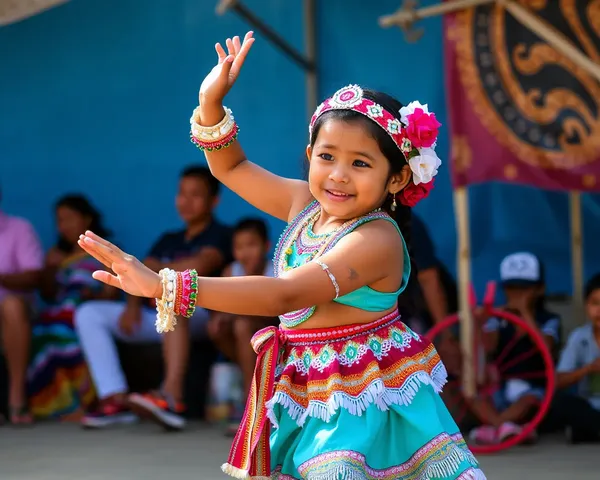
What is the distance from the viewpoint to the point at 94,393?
6.96 metres

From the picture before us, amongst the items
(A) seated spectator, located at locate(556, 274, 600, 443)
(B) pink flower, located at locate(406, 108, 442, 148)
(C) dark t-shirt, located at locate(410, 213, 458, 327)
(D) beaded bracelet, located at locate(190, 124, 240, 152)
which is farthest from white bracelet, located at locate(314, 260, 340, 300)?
(A) seated spectator, located at locate(556, 274, 600, 443)

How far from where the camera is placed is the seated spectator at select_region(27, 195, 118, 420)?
22.9 ft

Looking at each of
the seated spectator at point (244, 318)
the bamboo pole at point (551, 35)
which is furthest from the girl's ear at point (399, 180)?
the seated spectator at point (244, 318)

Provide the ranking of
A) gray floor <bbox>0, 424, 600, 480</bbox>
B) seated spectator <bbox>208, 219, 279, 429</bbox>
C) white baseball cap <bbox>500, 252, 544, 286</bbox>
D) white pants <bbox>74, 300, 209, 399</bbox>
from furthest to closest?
white pants <bbox>74, 300, 209, 399</bbox>
seated spectator <bbox>208, 219, 279, 429</bbox>
white baseball cap <bbox>500, 252, 544, 286</bbox>
gray floor <bbox>0, 424, 600, 480</bbox>

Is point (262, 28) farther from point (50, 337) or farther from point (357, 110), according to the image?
point (357, 110)

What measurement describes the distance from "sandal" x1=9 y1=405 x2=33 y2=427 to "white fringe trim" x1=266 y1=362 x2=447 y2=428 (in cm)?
377

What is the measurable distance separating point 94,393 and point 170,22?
2.28 meters

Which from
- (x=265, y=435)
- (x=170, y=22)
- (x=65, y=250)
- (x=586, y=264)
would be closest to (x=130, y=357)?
(x=65, y=250)

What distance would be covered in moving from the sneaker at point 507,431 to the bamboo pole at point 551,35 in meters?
1.71

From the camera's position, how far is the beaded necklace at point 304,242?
3.30 meters

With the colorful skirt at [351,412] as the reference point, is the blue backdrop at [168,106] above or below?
above

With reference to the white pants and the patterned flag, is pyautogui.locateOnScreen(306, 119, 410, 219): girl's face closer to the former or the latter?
the patterned flag

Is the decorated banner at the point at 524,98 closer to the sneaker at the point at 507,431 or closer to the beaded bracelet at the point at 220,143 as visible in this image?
the sneaker at the point at 507,431

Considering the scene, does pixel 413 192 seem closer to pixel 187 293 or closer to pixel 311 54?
pixel 187 293
